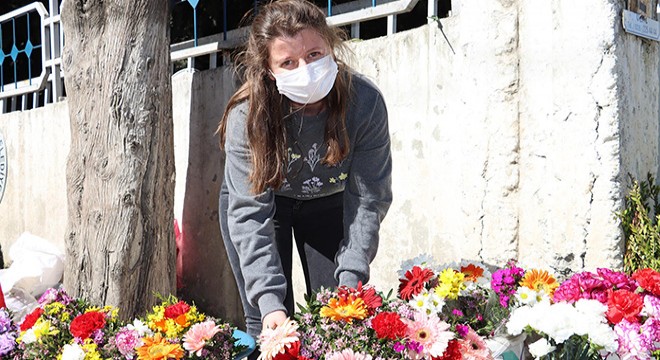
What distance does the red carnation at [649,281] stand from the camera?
1.99m

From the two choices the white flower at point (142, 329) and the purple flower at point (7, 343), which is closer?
the white flower at point (142, 329)

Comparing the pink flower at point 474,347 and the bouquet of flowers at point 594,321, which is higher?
the bouquet of flowers at point 594,321

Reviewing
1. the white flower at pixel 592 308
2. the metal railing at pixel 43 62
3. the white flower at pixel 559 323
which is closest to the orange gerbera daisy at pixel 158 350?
the white flower at pixel 559 323

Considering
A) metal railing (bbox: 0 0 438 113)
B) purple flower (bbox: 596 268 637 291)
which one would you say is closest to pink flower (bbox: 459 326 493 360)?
purple flower (bbox: 596 268 637 291)

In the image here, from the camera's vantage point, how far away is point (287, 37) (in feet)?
7.36

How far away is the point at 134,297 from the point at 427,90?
5.68 feet

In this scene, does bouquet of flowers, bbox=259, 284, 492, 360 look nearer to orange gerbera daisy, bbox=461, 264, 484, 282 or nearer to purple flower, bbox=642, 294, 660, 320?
orange gerbera daisy, bbox=461, 264, 484, 282

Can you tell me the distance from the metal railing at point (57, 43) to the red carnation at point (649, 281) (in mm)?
1602

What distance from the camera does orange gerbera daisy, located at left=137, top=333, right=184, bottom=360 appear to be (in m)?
1.95

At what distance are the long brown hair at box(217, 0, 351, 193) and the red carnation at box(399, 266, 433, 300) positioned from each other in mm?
457

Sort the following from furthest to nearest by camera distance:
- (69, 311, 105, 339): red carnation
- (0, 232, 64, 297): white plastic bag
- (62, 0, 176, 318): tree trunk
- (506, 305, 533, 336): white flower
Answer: (0, 232, 64, 297): white plastic bag → (62, 0, 176, 318): tree trunk → (69, 311, 105, 339): red carnation → (506, 305, 533, 336): white flower

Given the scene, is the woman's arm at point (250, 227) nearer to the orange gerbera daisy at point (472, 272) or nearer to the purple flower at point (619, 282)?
the orange gerbera daisy at point (472, 272)

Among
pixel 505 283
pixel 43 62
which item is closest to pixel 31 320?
pixel 505 283

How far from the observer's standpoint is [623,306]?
6.24 ft
